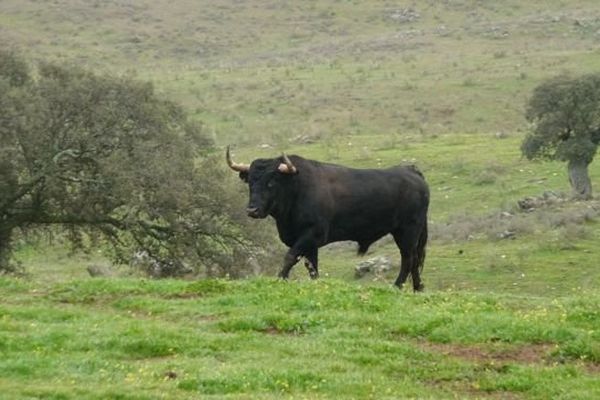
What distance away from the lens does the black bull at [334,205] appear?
21375 mm

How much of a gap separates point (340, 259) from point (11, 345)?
21369mm

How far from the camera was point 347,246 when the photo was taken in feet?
126

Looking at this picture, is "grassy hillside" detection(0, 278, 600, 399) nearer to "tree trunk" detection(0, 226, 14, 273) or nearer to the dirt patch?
the dirt patch

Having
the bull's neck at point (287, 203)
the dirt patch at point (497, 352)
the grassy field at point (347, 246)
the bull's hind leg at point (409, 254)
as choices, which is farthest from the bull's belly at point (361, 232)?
the dirt patch at point (497, 352)

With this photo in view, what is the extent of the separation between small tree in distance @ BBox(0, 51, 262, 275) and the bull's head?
823 cm

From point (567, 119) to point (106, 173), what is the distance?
16475mm

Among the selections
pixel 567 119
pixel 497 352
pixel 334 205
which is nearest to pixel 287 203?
pixel 334 205

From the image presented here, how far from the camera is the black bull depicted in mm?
21375

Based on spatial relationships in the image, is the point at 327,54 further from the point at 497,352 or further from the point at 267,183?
the point at 497,352

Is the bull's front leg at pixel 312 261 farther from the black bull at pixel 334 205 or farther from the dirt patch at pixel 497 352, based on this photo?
the dirt patch at pixel 497 352

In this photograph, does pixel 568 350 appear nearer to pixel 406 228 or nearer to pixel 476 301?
pixel 476 301

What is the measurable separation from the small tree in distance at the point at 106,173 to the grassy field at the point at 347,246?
1.59 m

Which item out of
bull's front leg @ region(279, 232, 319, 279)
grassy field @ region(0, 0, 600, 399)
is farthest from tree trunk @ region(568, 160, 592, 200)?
bull's front leg @ region(279, 232, 319, 279)

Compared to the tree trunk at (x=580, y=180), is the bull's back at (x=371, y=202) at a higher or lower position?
higher
